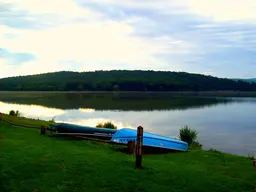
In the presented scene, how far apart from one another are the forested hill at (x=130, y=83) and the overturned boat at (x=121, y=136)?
420 ft

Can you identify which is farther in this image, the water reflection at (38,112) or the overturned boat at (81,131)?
the water reflection at (38,112)

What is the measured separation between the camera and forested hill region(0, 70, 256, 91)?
146m

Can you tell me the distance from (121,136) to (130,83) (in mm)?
135146

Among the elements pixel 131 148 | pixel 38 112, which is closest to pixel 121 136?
pixel 131 148

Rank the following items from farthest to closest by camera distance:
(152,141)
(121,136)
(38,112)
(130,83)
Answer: (130,83) < (38,112) < (121,136) < (152,141)

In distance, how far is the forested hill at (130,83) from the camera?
479 feet

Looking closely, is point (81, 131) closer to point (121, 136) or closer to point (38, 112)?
point (121, 136)

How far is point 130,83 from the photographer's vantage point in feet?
Answer: 489

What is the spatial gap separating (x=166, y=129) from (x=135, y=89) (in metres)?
117

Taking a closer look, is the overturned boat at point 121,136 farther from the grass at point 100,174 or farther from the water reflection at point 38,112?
the water reflection at point 38,112

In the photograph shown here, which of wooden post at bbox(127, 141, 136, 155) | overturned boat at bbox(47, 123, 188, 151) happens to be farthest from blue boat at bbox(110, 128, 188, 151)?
wooden post at bbox(127, 141, 136, 155)

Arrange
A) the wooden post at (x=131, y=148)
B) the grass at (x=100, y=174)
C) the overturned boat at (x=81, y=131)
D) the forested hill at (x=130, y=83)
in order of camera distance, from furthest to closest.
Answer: the forested hill at (x=130, y=83), the overturned boat at (x=81, y=131), the wooden post at (x=131, y=148), the grass at (x=100, y=174)

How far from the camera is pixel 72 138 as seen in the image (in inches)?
578

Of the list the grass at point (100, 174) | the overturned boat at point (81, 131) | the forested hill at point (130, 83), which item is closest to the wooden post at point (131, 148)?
the grass at point (100, 174)
